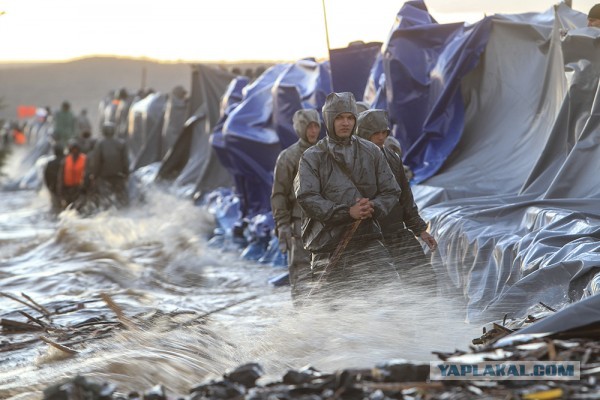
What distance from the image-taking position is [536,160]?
10.5 meters

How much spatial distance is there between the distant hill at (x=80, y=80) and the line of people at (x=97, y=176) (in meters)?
69.9

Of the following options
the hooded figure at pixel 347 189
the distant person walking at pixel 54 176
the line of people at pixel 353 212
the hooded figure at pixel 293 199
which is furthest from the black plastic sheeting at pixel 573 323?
the distant person walking at pixel 54 176

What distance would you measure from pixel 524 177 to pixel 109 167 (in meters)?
9.46

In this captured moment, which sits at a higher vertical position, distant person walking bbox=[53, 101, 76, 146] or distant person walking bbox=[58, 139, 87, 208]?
distant person walking bbox=[58, 139, 87, 208]

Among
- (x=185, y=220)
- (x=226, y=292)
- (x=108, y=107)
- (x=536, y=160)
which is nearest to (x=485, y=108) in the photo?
(x=536, y=160)

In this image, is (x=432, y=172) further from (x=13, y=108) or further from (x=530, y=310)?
(x=13, y=108)

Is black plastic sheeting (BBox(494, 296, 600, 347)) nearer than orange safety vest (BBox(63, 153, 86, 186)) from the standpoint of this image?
Yes

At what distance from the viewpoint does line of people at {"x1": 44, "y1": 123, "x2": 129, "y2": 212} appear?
18.6 metres

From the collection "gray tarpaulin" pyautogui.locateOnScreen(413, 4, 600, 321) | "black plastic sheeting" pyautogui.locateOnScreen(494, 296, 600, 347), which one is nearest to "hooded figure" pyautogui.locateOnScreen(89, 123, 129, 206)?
"gray tarpaulin" pyautogui.locateOnScreen(413, 4, 600, 321)

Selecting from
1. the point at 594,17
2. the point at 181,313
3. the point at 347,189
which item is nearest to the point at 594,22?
the point at 594,17

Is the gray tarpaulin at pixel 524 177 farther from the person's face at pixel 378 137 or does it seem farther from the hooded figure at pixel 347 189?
the person's face at pixel 378 137

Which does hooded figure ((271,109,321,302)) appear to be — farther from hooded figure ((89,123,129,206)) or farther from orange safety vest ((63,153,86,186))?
orange safety vest ((63,153,86,186))

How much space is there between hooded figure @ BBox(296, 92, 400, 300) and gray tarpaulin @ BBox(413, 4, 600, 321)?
94cm

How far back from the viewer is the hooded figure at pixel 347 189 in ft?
24.7
